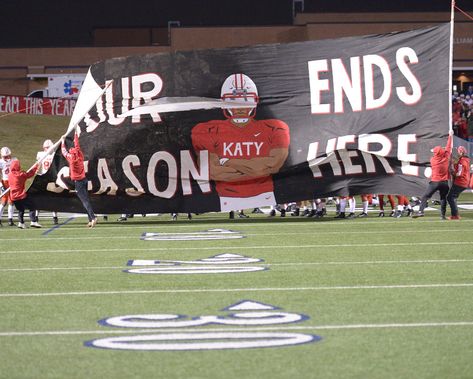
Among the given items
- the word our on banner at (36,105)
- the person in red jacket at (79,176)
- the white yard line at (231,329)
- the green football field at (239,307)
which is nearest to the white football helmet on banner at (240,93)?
the person in red jacket at (79,176)

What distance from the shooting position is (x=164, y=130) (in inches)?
795

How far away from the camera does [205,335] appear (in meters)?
7.43

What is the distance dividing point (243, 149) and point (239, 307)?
1149cm

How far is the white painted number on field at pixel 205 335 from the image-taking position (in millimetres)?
7062

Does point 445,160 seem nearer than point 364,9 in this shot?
Yes

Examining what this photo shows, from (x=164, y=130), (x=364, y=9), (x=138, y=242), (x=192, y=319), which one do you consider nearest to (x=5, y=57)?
(x=364, y=9)

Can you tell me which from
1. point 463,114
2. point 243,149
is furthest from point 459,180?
point 463,114

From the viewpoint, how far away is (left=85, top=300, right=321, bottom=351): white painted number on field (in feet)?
23.2

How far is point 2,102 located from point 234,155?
27074 mm

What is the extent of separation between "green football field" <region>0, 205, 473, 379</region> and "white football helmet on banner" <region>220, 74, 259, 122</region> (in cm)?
452

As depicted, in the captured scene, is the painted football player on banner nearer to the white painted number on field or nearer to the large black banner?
the large black banner

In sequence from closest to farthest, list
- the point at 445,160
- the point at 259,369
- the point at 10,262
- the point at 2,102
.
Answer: the point at 259,369 → the point at 10,262 → the point at 445,160 → the point at 2,102

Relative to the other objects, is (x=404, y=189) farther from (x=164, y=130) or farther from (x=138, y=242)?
(x=138, y=242)

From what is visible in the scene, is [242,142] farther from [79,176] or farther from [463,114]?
[463,114]
